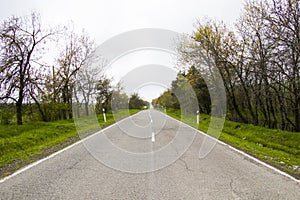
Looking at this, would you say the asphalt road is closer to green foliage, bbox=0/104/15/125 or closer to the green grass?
the green grass

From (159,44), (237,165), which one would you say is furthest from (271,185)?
(159,44)

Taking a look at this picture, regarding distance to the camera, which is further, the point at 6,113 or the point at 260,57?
the point at 6,113

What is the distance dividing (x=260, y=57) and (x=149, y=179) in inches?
425

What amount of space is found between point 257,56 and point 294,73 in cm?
296

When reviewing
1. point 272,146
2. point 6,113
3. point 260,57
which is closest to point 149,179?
point 272,146

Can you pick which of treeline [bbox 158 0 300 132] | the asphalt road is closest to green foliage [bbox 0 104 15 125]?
the asphalt road

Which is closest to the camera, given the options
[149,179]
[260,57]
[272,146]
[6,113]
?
[149,179]

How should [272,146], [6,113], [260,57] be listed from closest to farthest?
[272,146] < [260,57] < [6,113]

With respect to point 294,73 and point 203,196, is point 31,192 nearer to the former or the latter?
point 203,196

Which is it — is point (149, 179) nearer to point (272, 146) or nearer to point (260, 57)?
point (272, 146)

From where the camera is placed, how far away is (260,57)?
40.6 ft

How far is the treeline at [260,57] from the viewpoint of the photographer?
9.94 m

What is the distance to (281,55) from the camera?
10.3 m

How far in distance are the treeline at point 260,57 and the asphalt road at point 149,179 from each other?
254 inches
